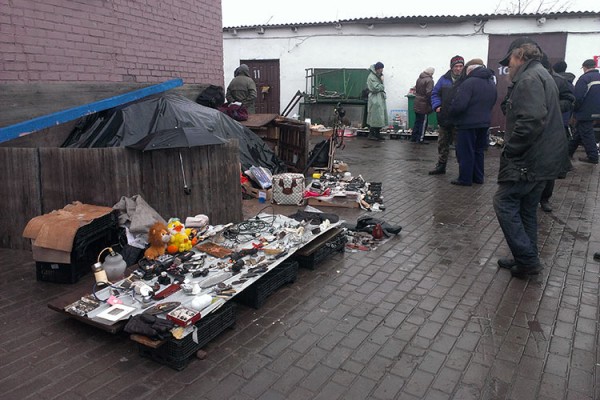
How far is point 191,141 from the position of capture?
5402 mm

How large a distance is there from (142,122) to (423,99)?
28.6 ft

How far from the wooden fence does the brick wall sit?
1.37m

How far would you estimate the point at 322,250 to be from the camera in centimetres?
488

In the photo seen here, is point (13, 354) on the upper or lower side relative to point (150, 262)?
lower

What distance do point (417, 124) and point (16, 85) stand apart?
11.0m

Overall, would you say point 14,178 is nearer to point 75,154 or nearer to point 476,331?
point 75,154

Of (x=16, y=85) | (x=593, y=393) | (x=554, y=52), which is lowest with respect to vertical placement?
(x=593, y=393)

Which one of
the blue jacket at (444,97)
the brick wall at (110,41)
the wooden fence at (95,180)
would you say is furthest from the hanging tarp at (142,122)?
the blue jacket at (444,97)

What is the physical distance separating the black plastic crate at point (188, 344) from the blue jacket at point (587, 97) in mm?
9605

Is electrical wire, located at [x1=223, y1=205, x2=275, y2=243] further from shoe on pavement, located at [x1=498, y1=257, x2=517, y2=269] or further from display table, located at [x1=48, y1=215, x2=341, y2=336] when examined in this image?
shoe on pavement, located at [x1=498, y1=257, x2=517, y2=269]

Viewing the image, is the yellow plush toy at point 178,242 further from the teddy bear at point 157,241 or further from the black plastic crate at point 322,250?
the black plastic crate at point 322,250

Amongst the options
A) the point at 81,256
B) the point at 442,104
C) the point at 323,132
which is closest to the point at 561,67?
the point at 442,104

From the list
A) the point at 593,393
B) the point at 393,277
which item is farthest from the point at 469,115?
the point at 593,393

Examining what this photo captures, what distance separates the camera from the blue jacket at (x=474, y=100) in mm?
8039
